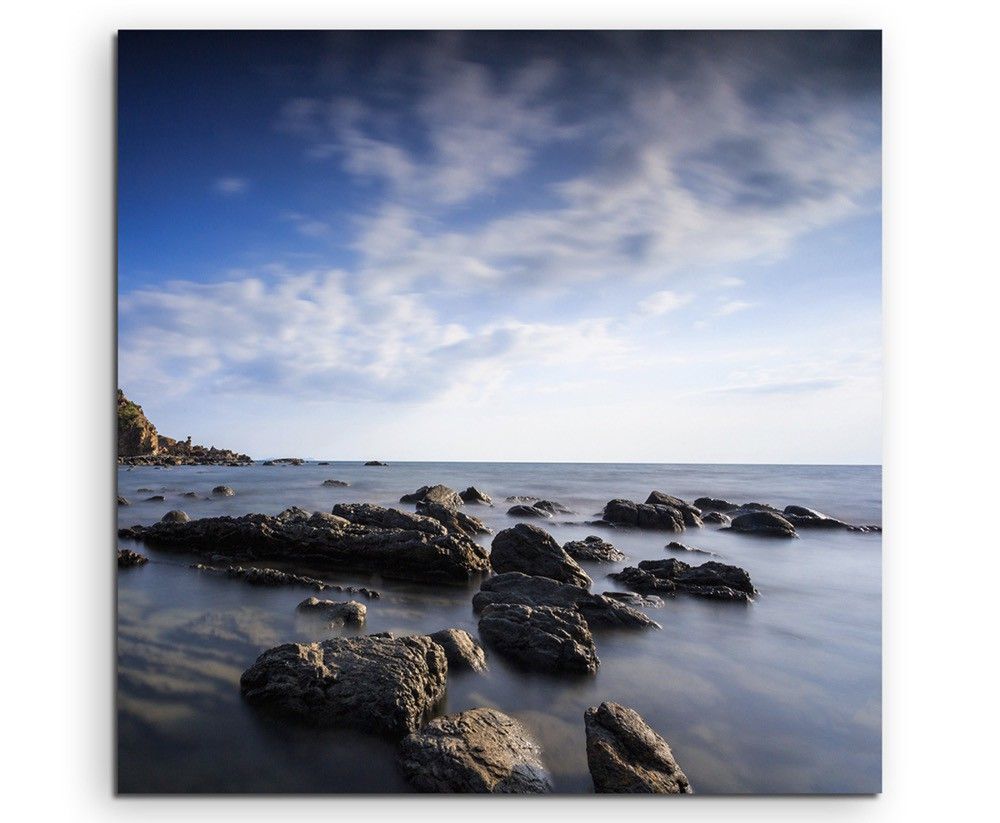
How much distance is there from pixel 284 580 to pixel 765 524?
20.0 ft

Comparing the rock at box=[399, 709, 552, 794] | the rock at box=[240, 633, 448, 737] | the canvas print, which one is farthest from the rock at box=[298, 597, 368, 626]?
the rock at box=[399, 709, 552, 794]

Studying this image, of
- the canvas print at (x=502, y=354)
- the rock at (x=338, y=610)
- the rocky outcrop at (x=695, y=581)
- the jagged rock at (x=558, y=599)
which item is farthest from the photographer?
the rocky outcrop at (x=695, y=581)

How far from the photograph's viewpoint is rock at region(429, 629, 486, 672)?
150 inches

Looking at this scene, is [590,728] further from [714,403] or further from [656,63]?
[656,63]

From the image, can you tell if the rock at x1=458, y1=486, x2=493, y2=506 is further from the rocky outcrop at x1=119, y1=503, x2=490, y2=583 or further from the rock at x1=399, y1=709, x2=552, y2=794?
the rock at x1=399, y1=709, x2=552, y2=794

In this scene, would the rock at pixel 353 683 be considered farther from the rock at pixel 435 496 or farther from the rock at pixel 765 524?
the rock at pixel 765 524

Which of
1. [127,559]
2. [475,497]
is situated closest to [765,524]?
[475,497]

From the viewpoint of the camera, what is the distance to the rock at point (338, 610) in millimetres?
4379

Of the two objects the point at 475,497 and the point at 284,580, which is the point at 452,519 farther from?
the point at 284,580

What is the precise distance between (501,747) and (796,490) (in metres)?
4.89

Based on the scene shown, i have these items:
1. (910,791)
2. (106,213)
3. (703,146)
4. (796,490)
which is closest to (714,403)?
(703,146)

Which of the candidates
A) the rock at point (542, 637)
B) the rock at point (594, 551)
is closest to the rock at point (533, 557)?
the rock at point (594, 551)

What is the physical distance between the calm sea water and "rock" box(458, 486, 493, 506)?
13.1 feet

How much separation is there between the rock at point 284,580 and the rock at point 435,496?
3182mm
